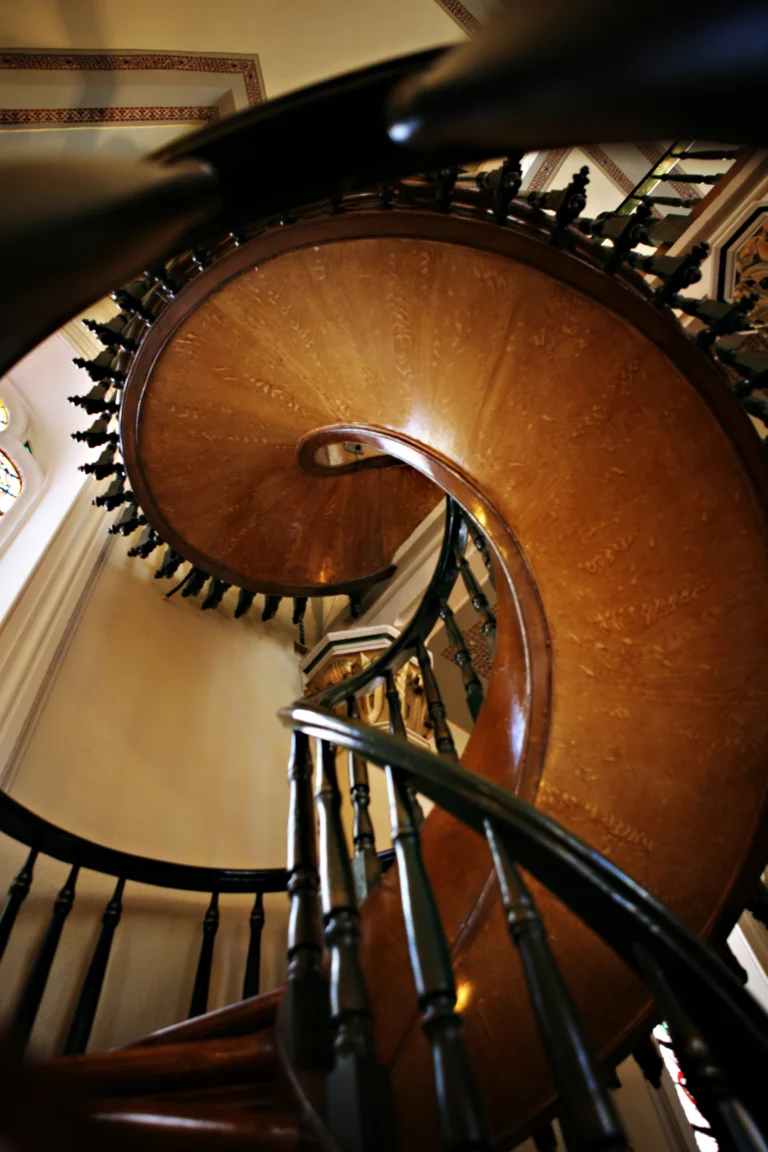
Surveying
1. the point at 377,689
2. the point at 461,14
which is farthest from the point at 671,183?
the point at 377,689

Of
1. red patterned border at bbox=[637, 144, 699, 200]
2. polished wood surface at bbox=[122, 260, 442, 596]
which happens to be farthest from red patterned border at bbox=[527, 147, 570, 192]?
polished wood surface at bbox=[122, 260, 442, 596]

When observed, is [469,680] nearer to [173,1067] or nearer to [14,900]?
[173,1067]

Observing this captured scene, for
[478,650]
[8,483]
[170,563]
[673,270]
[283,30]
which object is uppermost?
[283,30]

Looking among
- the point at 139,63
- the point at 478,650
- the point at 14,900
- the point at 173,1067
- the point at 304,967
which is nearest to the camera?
the point at 304,967

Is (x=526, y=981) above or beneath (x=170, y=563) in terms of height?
beneath

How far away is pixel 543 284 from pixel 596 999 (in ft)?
6.27

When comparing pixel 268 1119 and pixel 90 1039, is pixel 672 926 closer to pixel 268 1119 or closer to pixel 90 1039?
pixel 268 1119

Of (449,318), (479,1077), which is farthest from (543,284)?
(479,1077)

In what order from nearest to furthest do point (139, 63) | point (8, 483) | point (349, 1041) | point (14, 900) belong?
point (349, 1041)
point (14, 900)
point (139, 63)
point (8, 483)

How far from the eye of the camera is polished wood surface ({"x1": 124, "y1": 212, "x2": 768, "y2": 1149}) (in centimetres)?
164

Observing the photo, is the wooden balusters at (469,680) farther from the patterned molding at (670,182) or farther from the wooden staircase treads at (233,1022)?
the patterned molding at (670,182)

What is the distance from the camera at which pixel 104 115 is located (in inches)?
153

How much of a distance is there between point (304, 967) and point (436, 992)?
30cm

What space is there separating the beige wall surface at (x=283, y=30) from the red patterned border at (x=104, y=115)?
0.31m
